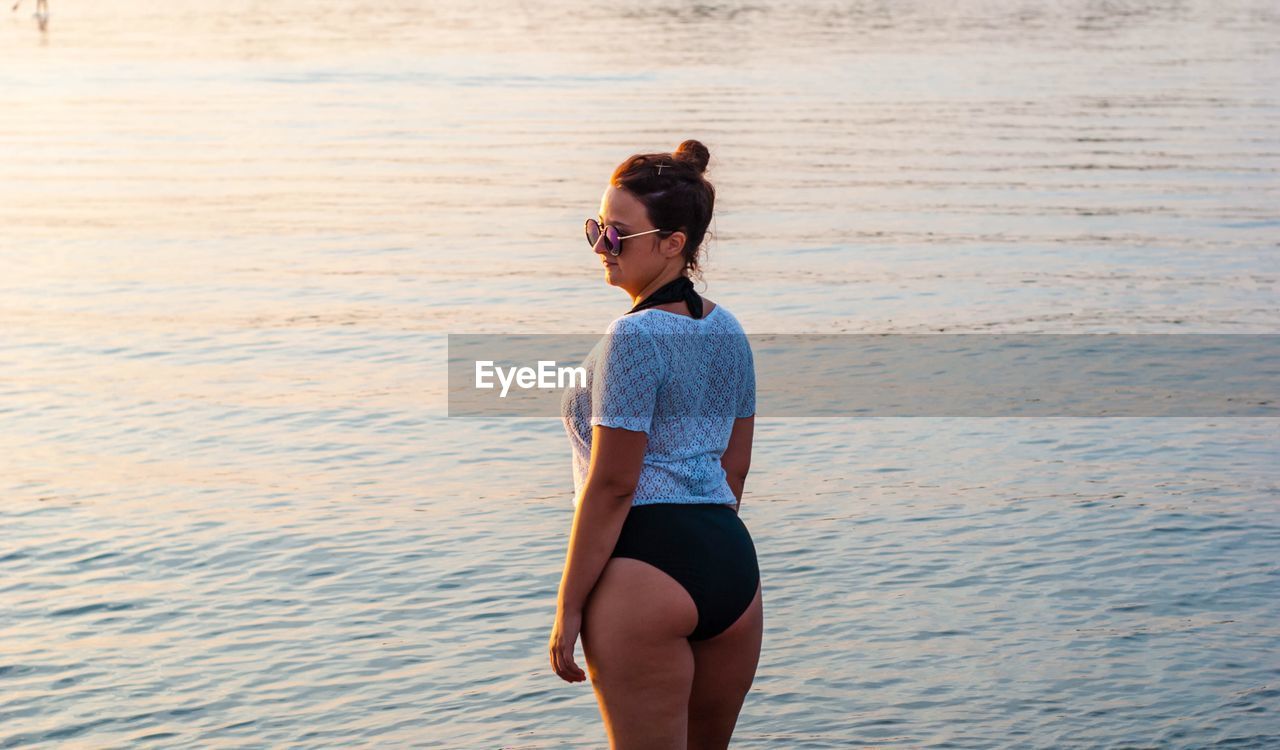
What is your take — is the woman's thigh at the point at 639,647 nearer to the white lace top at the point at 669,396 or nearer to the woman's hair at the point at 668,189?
the white lace top at the point at 669,396

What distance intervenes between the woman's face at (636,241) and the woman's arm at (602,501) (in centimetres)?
43

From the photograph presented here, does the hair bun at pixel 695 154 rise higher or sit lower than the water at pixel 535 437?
higher

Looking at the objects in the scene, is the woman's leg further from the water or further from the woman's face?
the water

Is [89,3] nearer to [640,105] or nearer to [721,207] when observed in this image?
[640,105]

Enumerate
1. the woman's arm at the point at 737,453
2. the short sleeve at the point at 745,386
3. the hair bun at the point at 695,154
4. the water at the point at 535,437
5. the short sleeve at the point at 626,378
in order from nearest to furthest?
the short sleeve at the point at 626,378 < the hair bun at the point at 695,154 < the short sleeve at the point at 745,386 < the woman's arm at the point at 737,453 < the water at the point at 535,437

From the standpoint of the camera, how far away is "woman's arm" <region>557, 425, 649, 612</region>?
4.25 m

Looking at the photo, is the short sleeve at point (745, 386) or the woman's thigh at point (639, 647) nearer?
the woman's thigh at point (639, 647)

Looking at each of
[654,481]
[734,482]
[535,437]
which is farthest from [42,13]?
[654,481]

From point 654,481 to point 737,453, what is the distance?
16.8 inches

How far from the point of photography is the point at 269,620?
881 cm

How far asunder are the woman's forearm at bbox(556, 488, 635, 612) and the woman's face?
22.1 inches

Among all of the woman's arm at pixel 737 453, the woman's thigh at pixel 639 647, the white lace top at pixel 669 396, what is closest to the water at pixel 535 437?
the woman's arm at pixel 737 453

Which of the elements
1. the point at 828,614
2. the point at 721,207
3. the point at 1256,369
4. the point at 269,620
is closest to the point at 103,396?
the point at 269,620

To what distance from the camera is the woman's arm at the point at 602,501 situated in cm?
425
